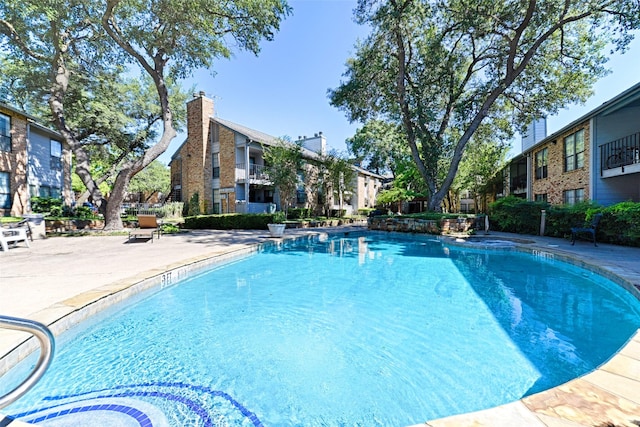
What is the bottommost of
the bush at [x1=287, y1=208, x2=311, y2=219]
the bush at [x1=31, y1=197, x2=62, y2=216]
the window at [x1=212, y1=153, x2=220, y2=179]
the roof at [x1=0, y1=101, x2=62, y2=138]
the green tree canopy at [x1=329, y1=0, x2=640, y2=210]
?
the bush at [x1=287, y1=208, x2=311, y2=219]

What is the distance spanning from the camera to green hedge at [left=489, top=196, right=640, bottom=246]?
27.6 feet

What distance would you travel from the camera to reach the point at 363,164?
4200 centimetres

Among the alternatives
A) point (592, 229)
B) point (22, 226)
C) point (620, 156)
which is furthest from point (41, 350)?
point (620, 156)

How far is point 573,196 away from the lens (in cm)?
1429

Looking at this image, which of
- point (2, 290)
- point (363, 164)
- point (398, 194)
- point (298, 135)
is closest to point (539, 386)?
point (2, 290)

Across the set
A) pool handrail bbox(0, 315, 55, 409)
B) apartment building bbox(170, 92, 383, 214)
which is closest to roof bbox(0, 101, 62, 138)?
apartment building bbox(170, 92, 383, 214)

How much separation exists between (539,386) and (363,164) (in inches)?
1601

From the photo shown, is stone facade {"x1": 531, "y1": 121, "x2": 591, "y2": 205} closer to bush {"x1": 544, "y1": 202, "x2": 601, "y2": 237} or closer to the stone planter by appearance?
bush {"x1": 544, "y1": 202, "x2": 601, "y2": 237}

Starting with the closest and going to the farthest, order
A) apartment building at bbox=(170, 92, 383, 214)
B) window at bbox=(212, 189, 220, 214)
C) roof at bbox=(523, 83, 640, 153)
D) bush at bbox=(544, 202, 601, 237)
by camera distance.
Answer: roof at bbox=(523, 83, 640, 153), bush at bbox=(544, 202, 601, 237), apartment building at bbox=(170, 92, 383, 214), window at bbox=(212, 189, 220, 214)

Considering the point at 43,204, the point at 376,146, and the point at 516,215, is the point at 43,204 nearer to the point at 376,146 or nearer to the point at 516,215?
the point at 516,215

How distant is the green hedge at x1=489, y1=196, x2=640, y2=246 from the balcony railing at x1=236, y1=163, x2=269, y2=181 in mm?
14947

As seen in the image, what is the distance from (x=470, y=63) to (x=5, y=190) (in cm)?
2710

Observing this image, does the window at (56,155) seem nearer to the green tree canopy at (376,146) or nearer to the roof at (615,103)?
the green tree canopy at (376,146)

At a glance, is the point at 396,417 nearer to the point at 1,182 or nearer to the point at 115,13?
the point at 115,13
